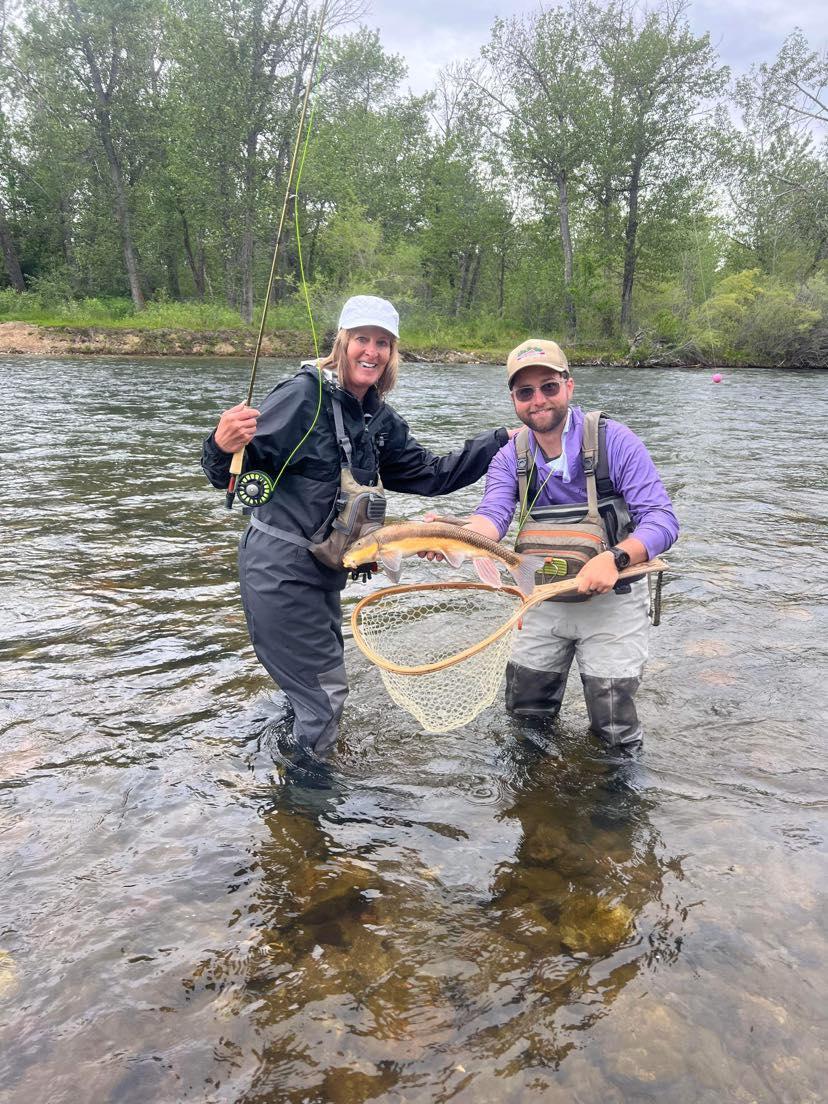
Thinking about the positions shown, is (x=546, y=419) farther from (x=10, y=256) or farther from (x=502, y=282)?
(x=502, y=282)

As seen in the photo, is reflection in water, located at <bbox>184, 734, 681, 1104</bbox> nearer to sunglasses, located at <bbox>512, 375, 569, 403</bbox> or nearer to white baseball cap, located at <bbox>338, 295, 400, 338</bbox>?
sunglasses, located at <bbox>512, 375, 569, 403</bbox>

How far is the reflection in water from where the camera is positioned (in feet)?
8.35

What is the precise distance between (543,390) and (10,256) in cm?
4624

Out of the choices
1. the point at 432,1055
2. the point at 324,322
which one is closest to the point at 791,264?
the point at 324,322

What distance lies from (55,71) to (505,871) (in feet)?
146

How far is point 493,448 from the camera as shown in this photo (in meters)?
4.64

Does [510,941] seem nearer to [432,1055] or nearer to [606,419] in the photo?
[432,1055]

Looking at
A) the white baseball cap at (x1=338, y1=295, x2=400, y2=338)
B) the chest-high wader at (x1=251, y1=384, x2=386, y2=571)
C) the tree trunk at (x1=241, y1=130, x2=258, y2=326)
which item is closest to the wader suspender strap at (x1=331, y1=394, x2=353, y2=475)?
the chest-high wader at (x1=251, y1=384, x2=386, y2=571)

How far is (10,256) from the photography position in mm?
41188

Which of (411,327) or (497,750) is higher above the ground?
(411,327)

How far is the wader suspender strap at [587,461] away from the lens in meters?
3.94

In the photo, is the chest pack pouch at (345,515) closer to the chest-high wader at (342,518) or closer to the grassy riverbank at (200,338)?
the chest-high wader at (342,518)

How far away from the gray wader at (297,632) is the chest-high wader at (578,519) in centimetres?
116

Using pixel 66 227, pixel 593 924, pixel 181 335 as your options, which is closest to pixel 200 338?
pixel 181 335
